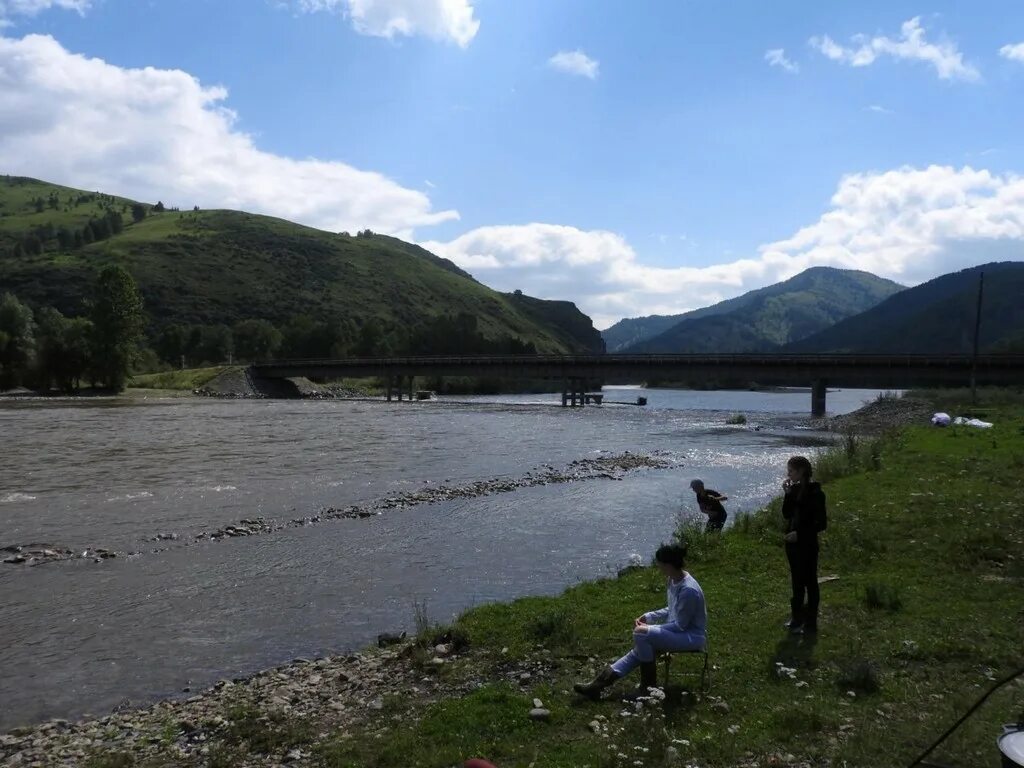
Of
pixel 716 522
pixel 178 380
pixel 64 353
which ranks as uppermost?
pixel 64 353

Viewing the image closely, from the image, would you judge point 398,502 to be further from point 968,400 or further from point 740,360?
point 740,360

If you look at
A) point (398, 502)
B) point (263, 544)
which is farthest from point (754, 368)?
point (263, 544)

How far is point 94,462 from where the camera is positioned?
36062mm

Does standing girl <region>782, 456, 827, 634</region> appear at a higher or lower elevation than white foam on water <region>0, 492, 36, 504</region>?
higher

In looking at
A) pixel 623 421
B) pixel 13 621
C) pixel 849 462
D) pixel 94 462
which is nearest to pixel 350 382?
pixel 623 421

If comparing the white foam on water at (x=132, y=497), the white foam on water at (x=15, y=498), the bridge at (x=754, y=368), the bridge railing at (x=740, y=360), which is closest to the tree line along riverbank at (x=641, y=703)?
the white foam on water at (x=132, y=497)

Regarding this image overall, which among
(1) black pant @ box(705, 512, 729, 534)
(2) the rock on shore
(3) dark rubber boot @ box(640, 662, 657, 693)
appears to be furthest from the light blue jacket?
(2) the rock on shore

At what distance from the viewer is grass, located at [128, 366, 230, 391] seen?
404 ft

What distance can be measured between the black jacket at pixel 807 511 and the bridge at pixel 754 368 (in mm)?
75343

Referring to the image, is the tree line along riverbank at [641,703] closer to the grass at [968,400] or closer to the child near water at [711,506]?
the child near water at [711,506]

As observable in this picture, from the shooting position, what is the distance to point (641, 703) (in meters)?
8.23

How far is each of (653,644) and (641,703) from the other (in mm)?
753

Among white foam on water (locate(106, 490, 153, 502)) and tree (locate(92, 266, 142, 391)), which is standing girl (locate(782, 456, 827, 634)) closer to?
white foam on water (locate(106, 490, 153, 502))

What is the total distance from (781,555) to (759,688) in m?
7.99
